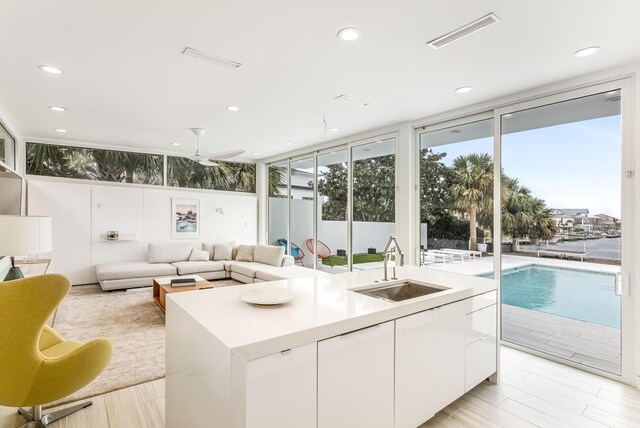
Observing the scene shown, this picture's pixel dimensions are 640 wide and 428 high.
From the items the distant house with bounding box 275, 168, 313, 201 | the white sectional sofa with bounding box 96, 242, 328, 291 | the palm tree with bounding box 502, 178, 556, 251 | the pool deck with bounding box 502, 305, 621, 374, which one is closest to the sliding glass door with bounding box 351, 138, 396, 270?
the white sectional sofa with bounding box 96, 242, 328, 291

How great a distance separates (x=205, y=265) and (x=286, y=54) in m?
4.82

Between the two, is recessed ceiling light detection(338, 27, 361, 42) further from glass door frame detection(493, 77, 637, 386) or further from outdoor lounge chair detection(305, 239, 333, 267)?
outdoor lounge chair detection(305, 239, 333, 267)

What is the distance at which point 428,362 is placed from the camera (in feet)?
6.70

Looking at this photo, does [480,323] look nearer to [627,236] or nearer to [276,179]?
[627,236]

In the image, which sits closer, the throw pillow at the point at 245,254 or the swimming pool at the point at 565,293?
the swimming pool at the point at 565,293

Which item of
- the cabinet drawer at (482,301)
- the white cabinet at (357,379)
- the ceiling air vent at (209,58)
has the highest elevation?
the ceiling air vent at (209,58)

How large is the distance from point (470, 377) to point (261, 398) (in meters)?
1.78

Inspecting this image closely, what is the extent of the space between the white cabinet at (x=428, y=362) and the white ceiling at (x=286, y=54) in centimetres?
199

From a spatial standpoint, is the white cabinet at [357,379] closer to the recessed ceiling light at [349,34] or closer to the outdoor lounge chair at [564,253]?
the recessed ceiling light at [349,34]

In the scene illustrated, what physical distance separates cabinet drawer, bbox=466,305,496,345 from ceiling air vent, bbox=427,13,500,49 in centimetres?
202

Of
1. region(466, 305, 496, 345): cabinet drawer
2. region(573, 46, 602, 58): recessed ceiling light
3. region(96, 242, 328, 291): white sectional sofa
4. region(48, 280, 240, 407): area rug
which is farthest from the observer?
region(96, 242, 328, 291): white sectional sofa

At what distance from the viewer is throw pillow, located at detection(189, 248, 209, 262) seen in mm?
6941

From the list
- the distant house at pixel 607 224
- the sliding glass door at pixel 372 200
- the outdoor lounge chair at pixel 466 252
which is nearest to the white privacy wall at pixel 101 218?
the sliding glass door at pixel 372 200

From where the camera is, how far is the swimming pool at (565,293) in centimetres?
308
